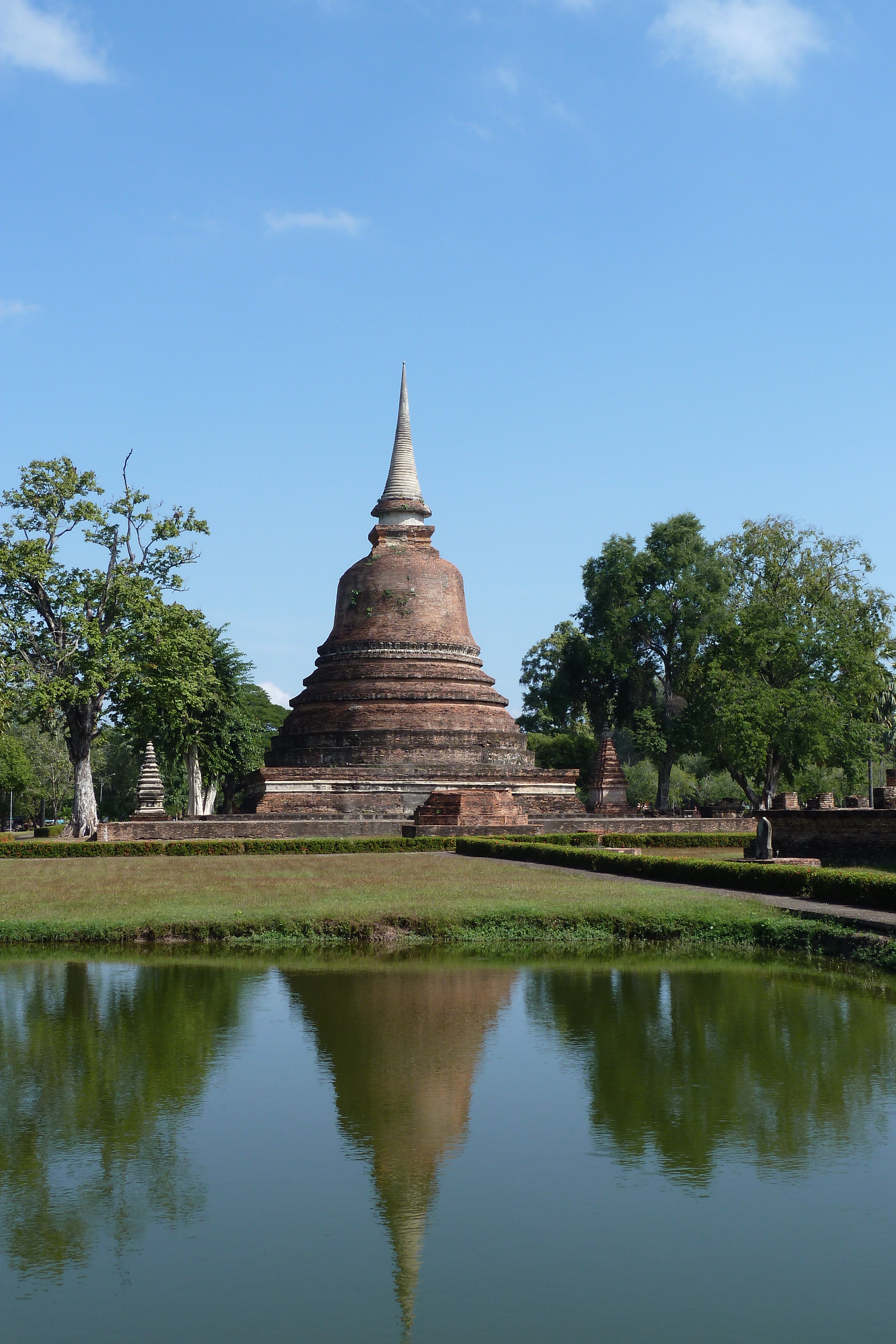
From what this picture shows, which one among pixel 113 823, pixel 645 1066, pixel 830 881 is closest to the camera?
pixel 645 1066

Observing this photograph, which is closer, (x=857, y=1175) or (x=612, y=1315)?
(x=612, y=1315)

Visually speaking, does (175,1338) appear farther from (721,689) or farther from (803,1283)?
(721,689)

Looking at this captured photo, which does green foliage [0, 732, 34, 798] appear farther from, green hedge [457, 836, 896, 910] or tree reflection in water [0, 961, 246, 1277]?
tree reflection in water [0, 961, 246, 1277]

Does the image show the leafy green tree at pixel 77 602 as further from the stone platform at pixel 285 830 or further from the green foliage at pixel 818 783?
the green foliage at pixel 818 783

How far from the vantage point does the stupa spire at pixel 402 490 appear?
140ft

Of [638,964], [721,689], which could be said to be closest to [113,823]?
[721,689]

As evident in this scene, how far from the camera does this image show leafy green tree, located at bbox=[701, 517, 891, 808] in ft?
134

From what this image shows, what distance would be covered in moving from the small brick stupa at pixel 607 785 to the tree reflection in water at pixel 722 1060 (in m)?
28.3

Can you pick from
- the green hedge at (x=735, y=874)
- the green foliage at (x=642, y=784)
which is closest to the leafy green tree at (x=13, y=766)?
the green foliage at (x=642, y=784)

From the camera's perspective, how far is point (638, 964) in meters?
13.5

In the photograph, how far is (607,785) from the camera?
41594mm

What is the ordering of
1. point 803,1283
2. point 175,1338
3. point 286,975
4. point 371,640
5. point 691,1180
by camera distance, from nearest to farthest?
1. point 175,1338
2. point 803,1283
3. point 691,1180
4. point 286,975
5. point 371,640

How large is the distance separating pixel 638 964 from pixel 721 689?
1159 inches

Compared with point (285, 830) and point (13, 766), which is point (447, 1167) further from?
point (13, 766)
